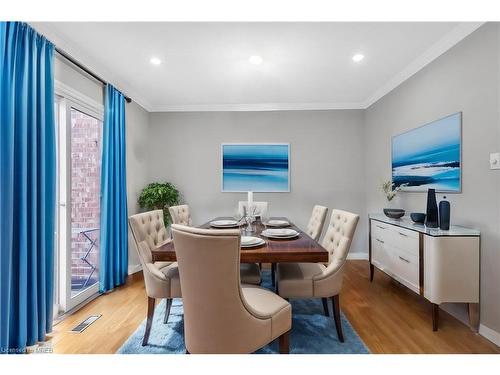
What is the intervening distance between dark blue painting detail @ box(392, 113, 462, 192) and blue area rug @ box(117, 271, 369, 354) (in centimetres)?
159

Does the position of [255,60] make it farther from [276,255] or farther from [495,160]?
[495,160]

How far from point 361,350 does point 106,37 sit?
3.22 metres

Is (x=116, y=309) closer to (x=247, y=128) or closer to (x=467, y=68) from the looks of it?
(x=247, y=128)

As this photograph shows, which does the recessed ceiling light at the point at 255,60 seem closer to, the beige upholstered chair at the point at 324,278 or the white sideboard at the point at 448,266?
the beige upholstered chair at the point at 324,278

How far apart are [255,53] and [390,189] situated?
2.32 meters

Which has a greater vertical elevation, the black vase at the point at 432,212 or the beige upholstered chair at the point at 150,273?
the black vase at the point at 432,212

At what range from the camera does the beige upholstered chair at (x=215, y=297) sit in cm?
112

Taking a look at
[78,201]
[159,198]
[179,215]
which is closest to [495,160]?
[179,215]

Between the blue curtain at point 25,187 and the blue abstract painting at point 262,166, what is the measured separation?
2465 mm

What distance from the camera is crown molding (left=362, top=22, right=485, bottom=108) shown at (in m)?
→ 1.99

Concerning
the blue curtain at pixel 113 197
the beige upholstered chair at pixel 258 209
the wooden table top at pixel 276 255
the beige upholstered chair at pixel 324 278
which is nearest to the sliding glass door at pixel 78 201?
the blue curtain at pixel 113 197
